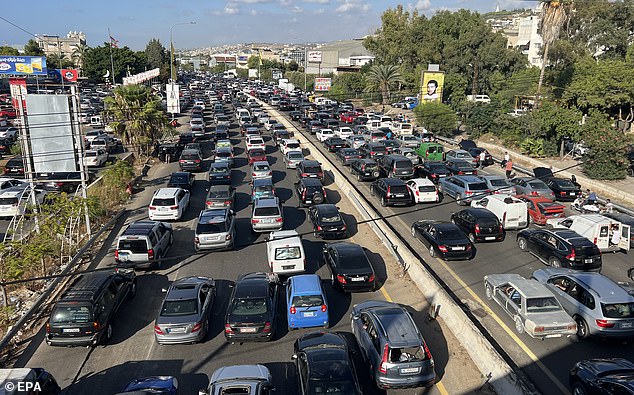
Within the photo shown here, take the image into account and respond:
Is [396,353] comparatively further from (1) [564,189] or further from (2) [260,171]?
(2) [260,171]

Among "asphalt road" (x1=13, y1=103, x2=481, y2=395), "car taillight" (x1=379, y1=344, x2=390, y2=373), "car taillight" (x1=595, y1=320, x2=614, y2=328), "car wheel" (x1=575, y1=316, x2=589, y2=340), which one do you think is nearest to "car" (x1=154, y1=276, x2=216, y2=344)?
"asphalt road" (x1=13, y1=103, x2=481, y2=395)

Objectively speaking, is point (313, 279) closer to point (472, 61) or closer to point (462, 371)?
point (462, 371)

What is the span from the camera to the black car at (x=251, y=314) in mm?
13055

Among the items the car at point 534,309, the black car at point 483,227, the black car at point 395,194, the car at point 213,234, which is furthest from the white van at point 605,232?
the car at point 213,234

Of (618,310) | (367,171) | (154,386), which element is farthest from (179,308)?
(367,171)

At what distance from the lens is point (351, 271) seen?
1623cm

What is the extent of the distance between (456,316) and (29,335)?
1297 centimetres

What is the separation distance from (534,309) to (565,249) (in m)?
5.49

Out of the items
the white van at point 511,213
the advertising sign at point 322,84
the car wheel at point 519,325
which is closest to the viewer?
the car wheel at point 519,325

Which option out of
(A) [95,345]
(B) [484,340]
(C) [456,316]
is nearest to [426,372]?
(B) [484,340]

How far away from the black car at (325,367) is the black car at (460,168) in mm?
22563

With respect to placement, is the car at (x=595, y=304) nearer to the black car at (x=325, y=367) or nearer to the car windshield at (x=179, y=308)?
the black car at (x=325, y=367)

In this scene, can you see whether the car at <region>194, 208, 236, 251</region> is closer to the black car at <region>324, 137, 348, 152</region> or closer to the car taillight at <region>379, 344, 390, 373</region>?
the car taillight at <region>379, 344, 390, 373</region>

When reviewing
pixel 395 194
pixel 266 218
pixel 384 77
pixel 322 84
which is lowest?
pixel 266 218
